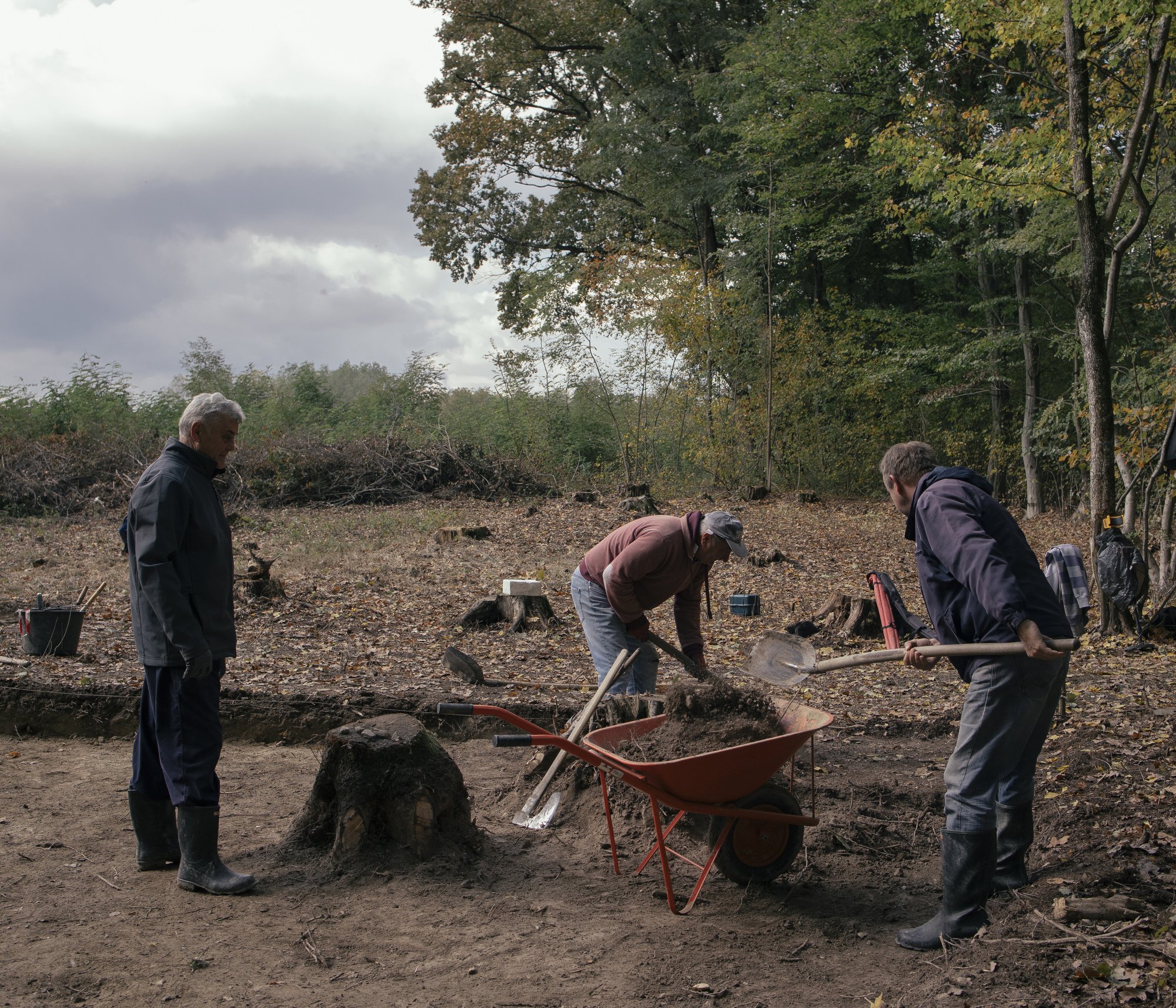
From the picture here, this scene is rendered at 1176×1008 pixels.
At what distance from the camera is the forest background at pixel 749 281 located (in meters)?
17.1

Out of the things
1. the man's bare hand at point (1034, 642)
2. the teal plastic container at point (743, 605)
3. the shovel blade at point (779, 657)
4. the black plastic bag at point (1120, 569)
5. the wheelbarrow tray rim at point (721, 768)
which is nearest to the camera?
the man's bare hand at point (1034, 642)

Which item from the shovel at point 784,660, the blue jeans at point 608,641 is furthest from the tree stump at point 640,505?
the shovel at point 784,660

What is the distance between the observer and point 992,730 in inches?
125

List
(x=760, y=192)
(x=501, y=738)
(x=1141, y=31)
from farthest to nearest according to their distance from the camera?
(x=760, y=192)
(x=1141, y=31)
(x=501, y=738)

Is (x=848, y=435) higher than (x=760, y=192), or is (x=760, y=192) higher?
(x=760, y=192)

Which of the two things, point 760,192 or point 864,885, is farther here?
point 760,192

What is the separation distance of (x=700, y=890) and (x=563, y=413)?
18275 mm

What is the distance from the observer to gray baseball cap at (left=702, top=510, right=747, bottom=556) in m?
4.46

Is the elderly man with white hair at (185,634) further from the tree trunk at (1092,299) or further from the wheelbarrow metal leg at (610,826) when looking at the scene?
the tree trunk at (1092,299)

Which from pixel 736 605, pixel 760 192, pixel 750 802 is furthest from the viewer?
pixel 760 192

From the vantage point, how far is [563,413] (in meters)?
21.7

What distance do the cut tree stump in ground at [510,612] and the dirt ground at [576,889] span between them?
5.24ft

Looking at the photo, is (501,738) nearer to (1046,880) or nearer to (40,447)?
(1046,880)

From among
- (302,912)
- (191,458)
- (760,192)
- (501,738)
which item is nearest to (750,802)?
(501,738)
